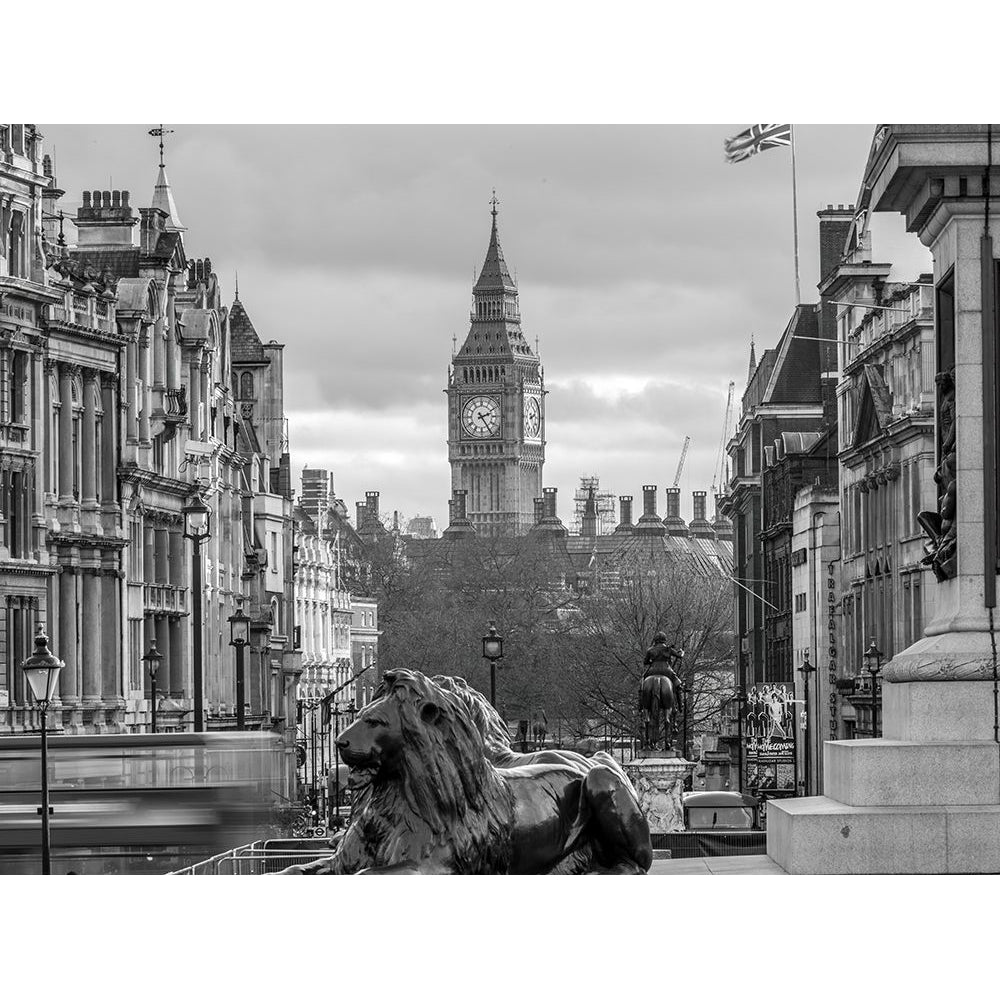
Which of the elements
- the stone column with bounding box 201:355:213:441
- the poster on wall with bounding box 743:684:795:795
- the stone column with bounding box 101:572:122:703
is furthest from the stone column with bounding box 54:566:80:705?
the poster on wall with bounding box 743:684:795:795

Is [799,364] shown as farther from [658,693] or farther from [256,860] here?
[256,860]

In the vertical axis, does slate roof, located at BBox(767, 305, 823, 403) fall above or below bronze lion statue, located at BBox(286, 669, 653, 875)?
above

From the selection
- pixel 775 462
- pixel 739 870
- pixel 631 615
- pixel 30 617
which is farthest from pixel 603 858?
pixel 631 615

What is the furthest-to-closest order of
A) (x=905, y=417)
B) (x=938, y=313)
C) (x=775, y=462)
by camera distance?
(x=775, y=462)
(x=905, y=417)
(x=938, y=313)

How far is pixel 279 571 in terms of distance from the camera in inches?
4126

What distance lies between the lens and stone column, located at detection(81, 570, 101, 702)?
66750mm

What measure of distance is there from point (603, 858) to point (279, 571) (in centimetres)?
8962

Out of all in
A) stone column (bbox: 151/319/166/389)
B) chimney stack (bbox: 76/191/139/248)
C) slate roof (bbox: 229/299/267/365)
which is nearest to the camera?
stone column (bbox: 151/319/166/389)

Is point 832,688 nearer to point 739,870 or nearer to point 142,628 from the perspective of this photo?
point 142,628

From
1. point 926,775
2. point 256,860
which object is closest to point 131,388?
point 256,860

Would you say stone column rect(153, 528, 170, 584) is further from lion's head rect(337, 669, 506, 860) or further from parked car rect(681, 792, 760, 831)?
lion's head rect(337, 669, 506, 860)

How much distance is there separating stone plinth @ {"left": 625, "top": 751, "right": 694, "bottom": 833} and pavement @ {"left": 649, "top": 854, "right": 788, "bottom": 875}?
77.3ft

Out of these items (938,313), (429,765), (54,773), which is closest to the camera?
(429,765)

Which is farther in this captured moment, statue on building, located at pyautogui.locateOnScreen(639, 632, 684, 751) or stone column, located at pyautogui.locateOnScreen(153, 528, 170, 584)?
stone column, located at pyautogui.locateOnScreen(153, 528, 170, 584)
